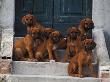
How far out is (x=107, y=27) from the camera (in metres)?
10.3

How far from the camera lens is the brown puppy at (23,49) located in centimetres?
935

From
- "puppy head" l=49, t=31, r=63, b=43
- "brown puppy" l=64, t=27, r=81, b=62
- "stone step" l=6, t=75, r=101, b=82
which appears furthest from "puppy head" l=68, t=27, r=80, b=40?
"stone step" l=6, t=75, r=101, b=82

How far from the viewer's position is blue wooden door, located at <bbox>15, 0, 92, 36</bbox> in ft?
35.5

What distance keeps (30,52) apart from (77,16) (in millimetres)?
1927

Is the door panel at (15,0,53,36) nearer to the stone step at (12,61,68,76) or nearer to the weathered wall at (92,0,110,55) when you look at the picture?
the weathered wall at (92,0,110,55)

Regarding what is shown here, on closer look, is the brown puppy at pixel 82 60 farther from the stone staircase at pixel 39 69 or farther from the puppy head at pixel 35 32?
the puppy head at pixel 35 32

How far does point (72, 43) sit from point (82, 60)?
2.01 ft

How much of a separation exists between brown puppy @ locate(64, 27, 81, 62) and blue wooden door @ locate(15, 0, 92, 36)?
139 centimetres

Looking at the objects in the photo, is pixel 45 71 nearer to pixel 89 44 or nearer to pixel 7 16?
pixel 89 44

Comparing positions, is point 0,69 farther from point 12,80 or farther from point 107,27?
point 107,27

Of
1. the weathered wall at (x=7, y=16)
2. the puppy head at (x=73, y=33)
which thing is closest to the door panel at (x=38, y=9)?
the weathered wall at (x=7, y=16)

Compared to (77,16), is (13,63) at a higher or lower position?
lower

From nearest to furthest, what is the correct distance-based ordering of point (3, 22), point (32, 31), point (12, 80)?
1. point (12, 80)
2. point (32, 31)
3. point (3, 22)

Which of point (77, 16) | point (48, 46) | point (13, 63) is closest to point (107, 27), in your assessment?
point (77, 16)
